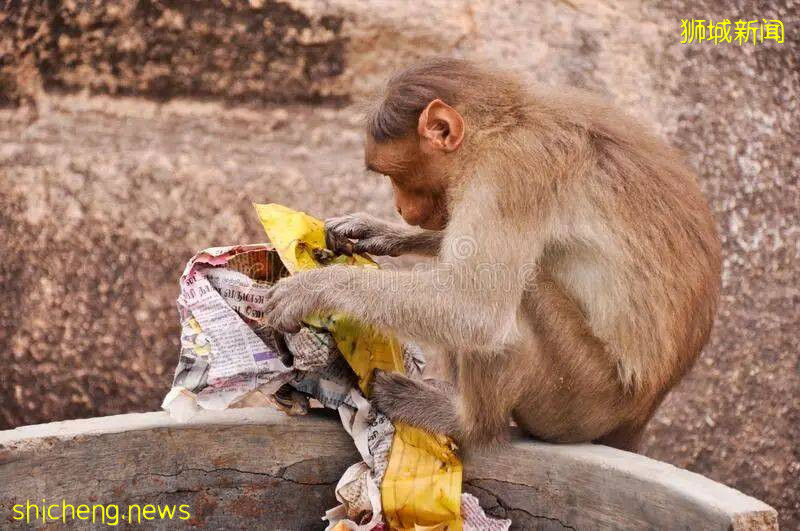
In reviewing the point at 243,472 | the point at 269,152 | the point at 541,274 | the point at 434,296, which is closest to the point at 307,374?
the point at 243,472

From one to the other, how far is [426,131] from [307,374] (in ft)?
3.25

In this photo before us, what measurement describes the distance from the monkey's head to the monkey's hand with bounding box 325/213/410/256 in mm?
377

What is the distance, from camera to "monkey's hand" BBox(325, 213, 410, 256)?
3.86 m

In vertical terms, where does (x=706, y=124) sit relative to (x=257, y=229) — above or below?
above

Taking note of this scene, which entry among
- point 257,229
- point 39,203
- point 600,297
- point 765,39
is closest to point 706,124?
point 765,39

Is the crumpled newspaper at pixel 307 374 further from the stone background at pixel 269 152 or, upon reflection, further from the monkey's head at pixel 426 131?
the stone background at pixel 269 152

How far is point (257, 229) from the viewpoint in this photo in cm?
478

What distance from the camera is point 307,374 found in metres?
3.47

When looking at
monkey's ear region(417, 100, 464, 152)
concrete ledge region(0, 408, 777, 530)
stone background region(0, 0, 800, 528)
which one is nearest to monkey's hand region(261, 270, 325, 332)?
concrete ledge region(0, 408, 777, 530)

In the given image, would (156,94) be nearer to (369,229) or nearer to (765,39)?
(369,229)

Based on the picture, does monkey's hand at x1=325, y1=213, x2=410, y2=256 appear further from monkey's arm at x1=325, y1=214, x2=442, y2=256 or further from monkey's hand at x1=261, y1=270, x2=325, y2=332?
monkey's hand at x1=261, y1=270, x2=325, y2=332

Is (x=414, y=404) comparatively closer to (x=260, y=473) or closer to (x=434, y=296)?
(x=434, y=296)

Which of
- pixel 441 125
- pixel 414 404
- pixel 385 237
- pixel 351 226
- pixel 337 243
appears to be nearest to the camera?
pixel 441 125

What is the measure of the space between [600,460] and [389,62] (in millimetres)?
2783
